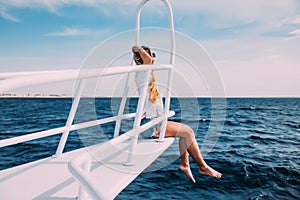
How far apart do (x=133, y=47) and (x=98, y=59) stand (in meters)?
1.21

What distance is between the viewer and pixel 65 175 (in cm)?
297

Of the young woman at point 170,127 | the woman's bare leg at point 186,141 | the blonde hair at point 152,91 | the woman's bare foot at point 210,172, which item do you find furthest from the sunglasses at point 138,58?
the woman's bare foot at point 210,172

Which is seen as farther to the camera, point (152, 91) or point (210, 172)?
point (210, 172)

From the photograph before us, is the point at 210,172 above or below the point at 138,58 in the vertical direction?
below

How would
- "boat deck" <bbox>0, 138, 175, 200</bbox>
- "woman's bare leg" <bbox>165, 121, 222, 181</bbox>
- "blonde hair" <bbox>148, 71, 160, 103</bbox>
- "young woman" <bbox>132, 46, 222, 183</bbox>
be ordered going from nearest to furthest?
"boat deck" <bbox>0, 138, 175, 200</bbox>
"young woman" <bbox>132, 46, 222, 183</bbox>
"blonde hair" <bbox>148, 71, 160, 103</bbox>
"woman's bare leg" <bbox>165, 121, 222, 181</bbox>

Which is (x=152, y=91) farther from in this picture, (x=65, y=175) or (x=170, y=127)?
(x=65, y=175)

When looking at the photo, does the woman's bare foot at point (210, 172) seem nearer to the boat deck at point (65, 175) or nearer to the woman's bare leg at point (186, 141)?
the woman's bare leg at point (186, 141)

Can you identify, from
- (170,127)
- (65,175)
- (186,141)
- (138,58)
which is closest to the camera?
(65,175)

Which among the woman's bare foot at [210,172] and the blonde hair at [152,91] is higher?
the blonde hair at [152,91]

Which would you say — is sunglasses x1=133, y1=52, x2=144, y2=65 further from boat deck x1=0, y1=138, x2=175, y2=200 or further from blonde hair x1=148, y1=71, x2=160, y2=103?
boat deck x1=0, y1=138, x2=175, y2=200

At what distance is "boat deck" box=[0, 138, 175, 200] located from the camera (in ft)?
8.08

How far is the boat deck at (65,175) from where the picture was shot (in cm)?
246

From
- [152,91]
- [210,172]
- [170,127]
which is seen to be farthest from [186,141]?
[152,91]

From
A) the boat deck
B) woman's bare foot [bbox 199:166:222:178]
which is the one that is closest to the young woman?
woman's bare foot [bbox 199:166:222:178]
